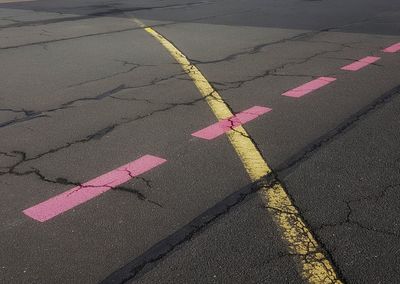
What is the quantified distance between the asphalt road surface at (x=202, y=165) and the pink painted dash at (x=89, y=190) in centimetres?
2

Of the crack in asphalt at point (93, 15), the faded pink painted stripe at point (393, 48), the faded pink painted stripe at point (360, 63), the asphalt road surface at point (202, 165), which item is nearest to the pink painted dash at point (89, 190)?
the asphalt road surface at point (202, 165)

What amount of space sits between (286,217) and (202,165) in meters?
1.15

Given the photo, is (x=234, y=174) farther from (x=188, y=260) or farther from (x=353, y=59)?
(x=353, y=59)

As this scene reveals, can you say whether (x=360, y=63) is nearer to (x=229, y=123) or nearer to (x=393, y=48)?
(x=393, y=48)

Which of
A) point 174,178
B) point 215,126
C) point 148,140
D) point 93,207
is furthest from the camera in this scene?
point 215,126

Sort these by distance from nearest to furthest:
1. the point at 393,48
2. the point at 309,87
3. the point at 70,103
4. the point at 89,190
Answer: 1. the point at 89,190
2. the point at 70,103
3. the point at 309,87
4. the point at 393,48

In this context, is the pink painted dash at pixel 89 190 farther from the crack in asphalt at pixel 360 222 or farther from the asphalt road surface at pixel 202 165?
the crack in asphalt at pixel 360 222

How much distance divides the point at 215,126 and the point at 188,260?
8.22ft

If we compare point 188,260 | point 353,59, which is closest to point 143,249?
point 188,260

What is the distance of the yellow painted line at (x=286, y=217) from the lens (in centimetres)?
294

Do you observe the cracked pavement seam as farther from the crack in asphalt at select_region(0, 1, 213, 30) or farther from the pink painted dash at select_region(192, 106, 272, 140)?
the crack in asphalt at select_region(0, 1, 213, 30)

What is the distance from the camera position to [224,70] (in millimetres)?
7848

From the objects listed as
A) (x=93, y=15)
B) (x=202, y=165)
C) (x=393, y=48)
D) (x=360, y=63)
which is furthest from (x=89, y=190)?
(x=93, y=15)

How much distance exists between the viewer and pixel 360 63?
8.02m
